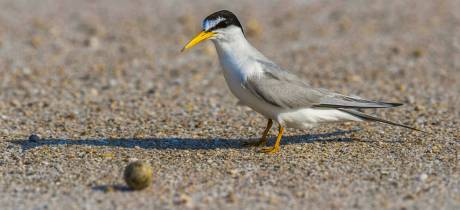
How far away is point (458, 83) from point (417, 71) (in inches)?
25.5

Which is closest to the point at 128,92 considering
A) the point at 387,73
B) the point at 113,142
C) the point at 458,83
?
the point at 113,142

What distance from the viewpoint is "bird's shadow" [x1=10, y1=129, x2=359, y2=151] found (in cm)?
638

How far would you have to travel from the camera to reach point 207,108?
796cm

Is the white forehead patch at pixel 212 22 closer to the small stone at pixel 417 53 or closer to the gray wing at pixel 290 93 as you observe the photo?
the gray wing at pixel 290 93

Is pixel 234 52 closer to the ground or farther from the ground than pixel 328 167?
farther from the ground

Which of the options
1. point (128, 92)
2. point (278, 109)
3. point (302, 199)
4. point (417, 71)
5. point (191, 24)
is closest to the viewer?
point (302, 199)

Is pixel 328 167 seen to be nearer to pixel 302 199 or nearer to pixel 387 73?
pixel 302 199

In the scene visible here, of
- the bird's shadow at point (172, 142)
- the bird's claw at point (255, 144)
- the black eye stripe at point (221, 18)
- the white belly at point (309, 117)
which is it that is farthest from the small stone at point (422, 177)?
the black eye stripe at point (221, 18)

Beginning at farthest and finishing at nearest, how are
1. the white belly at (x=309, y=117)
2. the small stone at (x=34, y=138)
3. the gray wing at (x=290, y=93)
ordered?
the small stone at (x=34, y=138) < the white belly at (x=309, y=117) < the gray wing at (x=290, y=93)

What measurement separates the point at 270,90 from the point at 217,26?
72cm

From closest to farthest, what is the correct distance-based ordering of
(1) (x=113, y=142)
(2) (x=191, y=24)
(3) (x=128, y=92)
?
(1) (x=113, y=142) < (3) (x=128, y=92) < (2) (x=191, y=24)

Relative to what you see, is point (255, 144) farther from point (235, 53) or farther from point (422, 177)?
point (422, 177)

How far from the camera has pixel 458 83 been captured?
884 centimetres

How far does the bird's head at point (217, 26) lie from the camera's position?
243 inches
